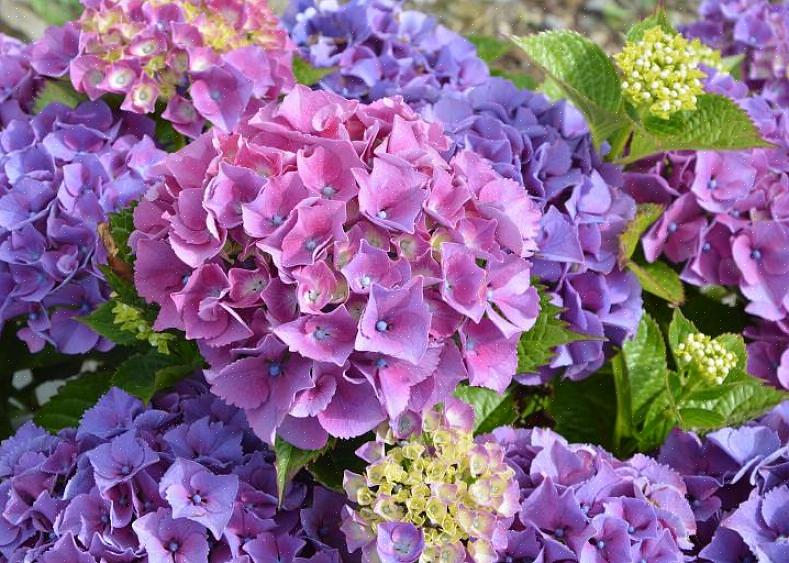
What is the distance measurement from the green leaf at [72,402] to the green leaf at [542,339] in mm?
780

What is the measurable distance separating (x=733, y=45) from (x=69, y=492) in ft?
5.60

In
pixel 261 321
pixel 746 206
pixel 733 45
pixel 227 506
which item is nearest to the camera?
pixel 261 321

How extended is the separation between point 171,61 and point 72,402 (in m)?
0.64

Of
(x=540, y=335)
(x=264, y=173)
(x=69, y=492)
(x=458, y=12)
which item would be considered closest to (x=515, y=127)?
(x=540, y=335)

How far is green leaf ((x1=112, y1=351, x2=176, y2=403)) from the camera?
1.67m

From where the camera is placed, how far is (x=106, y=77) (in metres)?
1.77

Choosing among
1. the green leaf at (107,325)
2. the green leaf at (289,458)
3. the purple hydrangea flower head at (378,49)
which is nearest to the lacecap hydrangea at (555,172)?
the purple hydrangea flower head at (378,49)

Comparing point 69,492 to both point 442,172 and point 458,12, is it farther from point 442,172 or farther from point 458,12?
point 458,12

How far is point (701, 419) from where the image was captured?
1.66 meters

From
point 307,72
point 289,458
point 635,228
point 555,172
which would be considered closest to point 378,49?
point 307,72

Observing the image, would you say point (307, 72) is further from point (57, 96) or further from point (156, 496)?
point (156, 496)

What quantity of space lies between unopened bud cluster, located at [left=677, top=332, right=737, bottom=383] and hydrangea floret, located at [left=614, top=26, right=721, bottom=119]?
15.3 inches

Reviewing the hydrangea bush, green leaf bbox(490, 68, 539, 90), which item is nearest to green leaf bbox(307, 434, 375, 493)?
the hydrangea bush

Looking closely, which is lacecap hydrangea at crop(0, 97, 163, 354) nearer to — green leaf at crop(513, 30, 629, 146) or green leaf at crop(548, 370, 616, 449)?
green leaf at crop(513, 30, 629, 146)
